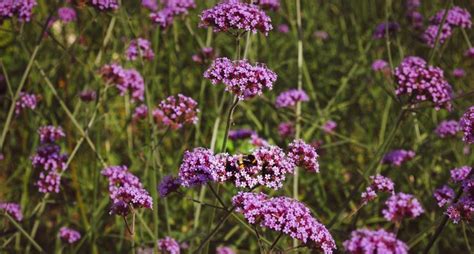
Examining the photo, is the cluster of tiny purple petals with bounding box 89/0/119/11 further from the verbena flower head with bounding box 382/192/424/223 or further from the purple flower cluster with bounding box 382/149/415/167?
the purple flower cluster with bounding box 382/149/415/167

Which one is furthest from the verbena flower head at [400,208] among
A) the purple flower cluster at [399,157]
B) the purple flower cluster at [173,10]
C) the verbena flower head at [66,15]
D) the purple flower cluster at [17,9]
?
the verbena flower head at [66,15]

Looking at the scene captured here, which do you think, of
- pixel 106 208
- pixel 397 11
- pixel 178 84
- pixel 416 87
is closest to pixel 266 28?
pixel 416 87

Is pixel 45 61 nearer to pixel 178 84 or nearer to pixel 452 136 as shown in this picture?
pixel 178 84

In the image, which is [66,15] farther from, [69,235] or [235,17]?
[235,17]

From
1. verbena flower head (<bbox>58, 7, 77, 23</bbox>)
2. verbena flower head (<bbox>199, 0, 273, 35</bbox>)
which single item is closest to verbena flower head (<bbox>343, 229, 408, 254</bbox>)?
verbena flower head (<bbox>199, 0, 273, 35</bbox>)

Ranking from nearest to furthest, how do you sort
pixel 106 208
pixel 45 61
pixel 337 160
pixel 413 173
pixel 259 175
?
1. pixel 259 175
2. pixel 106 208
3. pixel 413 173
4. pixel 337 160
5. pixel 45 61

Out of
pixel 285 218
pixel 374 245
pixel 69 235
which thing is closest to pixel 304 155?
pixel 285 218
